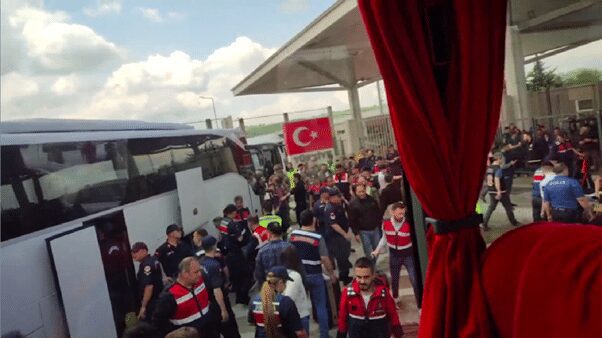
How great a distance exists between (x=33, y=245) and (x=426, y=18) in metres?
1.23

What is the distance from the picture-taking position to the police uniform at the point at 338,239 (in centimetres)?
169

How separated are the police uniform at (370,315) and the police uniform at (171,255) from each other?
0.64 meters

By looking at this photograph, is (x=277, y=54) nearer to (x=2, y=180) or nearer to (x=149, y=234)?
(x=149, y=234)

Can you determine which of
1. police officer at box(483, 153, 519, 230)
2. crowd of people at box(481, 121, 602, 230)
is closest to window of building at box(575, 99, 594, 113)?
crowd of people at box(481, 121, 602, 230)

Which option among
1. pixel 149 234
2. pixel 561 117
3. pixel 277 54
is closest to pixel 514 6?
pixel 561 117

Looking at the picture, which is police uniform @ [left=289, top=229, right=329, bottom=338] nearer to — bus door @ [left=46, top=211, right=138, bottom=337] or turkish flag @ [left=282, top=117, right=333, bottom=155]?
turkish flag @ [left=282, top=117, right=333, bottom=155]

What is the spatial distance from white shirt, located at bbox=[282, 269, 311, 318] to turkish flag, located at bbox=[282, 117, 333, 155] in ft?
1.65

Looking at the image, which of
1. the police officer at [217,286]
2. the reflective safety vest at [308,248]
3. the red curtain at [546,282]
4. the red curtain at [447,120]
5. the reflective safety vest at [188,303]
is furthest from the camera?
the reflective safety vest at [308,248]

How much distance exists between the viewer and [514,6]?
1201 mm

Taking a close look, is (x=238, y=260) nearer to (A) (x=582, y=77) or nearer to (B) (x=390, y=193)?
(B) (x=390, y=193)

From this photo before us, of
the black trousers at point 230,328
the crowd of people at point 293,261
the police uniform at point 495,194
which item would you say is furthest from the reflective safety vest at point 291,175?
the police uniform at point 495,194

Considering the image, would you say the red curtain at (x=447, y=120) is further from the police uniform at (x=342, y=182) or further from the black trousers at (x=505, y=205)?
the police uniform at (x=342, y=182)

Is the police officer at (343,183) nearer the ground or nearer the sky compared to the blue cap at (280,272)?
nearer the sky

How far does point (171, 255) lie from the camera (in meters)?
1.49
